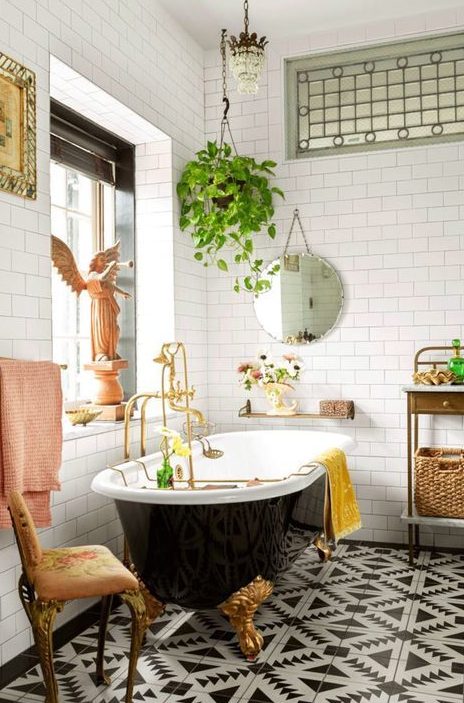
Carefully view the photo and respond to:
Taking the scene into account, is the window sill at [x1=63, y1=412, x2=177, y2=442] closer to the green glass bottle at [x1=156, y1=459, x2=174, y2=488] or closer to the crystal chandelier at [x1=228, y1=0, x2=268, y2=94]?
the green glass bottle at [x1=156, y1=459, x2=174, y2=488]

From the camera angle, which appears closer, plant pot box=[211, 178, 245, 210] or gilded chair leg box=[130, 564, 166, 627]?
gilded chair leg box=[130, 564, 166, 627]

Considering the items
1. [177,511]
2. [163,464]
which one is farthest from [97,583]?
[163,464]

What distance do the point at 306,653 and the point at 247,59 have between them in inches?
119

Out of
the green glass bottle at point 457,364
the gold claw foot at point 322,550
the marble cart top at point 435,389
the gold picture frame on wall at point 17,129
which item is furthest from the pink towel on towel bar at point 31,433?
the green glass bottle at point 457,364

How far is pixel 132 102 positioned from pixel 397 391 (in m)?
2.50

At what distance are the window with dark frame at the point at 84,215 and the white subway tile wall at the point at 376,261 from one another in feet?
3.18

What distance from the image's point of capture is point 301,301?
496cm

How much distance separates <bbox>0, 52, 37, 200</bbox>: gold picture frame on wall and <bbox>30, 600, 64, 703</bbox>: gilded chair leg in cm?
168

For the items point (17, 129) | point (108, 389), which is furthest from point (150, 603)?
point (17, 129)

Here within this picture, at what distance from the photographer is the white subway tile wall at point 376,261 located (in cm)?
462

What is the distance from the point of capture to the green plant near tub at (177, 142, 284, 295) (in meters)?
4.65

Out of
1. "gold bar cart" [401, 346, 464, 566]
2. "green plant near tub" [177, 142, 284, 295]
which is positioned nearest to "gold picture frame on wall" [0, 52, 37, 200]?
"green plant near tub" [177, 142, 284, 295]

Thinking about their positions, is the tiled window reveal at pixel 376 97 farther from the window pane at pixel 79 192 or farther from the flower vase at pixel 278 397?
the flower vase at pixel 278 397

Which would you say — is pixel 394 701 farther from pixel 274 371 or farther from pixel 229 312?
pixel 229 312
